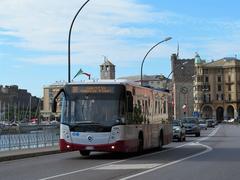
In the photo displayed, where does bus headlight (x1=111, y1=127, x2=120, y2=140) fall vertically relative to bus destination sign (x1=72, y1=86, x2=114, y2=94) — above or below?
below

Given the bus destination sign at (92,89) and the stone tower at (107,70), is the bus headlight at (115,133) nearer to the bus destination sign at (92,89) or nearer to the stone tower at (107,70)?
the bus destination sign at (92,89)

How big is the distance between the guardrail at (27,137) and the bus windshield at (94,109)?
6.40 metres

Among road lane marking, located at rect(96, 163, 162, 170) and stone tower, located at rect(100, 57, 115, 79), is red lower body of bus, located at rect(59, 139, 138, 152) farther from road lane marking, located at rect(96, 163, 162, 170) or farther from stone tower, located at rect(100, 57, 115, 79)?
stone tower, located at rect(100, 57, 115, 79)

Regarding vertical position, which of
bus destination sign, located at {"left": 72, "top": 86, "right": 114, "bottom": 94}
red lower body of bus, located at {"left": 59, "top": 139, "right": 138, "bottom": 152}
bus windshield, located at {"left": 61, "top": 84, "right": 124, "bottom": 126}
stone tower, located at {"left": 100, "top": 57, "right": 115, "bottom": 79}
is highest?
stone tower, located at {"left": 100, "top": 57, "right": 115, "bottom": 79}

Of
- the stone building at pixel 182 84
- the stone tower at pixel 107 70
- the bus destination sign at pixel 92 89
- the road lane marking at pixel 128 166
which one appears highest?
the stone building at pixel 182 84

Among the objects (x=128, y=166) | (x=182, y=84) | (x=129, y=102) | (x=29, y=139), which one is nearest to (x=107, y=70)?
(x=29, y=139)

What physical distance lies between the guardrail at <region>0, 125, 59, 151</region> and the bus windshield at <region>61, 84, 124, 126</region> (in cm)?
640

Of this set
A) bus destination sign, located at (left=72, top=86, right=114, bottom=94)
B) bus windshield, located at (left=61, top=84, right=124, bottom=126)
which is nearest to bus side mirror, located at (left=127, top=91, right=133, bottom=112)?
bus windshield, located at (left=61, top=84, right=124, bottom=126)

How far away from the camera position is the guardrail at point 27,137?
28844 millimetres

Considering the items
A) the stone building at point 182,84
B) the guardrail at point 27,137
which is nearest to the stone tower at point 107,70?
the guardrail at point 27,137

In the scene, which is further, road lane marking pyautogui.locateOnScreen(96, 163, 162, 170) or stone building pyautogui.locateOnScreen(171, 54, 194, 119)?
stone building pyautogui.locateOnScreen(171, 54, 194, 119)

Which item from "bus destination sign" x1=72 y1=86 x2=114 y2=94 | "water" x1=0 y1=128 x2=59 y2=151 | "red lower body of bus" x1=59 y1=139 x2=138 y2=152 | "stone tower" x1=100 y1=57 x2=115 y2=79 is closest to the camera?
"red lower body of bus" x1=59 y1=139 x2=138 y2=152

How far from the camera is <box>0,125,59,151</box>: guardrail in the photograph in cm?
2884

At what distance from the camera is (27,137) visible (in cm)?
3058
